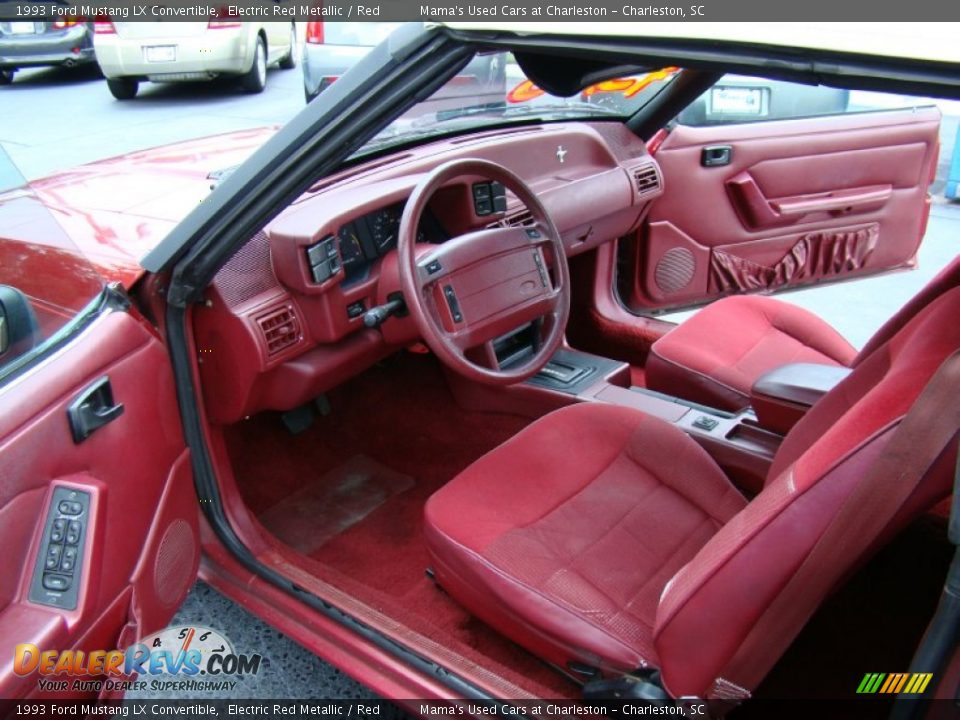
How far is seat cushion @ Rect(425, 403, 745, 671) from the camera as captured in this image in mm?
1455

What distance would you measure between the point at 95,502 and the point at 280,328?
61 centimetres

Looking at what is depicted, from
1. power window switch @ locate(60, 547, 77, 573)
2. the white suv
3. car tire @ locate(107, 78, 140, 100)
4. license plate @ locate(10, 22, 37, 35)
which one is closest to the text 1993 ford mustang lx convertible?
power window switch @ locate(60, 547, 77, 573)

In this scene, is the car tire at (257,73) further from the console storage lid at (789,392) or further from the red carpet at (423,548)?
the console storage lid at (789,392)

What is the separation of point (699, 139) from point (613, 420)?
1.32 m

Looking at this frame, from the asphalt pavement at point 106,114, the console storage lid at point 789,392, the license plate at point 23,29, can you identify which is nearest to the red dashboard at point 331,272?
the console storage lid at point 789,392

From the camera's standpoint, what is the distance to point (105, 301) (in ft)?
4.91

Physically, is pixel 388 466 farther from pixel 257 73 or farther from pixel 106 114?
pixel 257 73

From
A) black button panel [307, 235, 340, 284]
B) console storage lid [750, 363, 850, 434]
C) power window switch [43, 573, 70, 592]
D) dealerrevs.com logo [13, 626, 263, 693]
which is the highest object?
black button panel [307, 235, 340, 284]

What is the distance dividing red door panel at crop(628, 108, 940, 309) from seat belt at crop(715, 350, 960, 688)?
6.18 ft

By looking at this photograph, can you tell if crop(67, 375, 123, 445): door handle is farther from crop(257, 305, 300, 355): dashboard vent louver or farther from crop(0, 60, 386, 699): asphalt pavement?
crop(0, 60, 386, 699): asphalt pavement

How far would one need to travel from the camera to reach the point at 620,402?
2.30 metres

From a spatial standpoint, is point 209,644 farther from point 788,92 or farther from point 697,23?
point 788,92

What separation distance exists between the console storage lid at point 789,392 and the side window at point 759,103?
3.73ft

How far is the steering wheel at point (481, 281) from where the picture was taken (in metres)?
1.74
